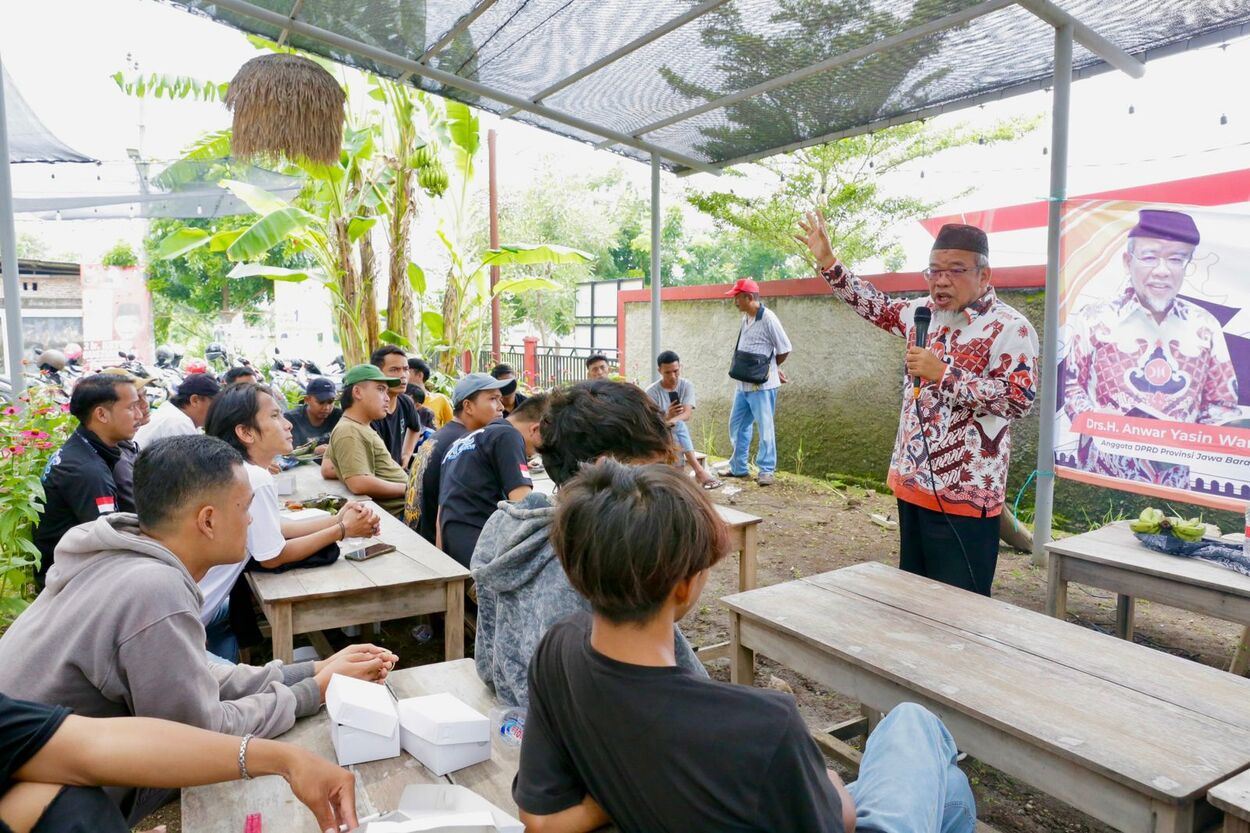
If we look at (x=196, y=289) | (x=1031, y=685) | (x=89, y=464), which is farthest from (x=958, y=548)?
(x=196, y=289)

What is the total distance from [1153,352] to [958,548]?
87.5 inches

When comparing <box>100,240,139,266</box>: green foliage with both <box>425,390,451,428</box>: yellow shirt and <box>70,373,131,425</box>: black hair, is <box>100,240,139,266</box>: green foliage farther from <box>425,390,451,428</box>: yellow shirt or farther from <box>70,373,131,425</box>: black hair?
<box>70,373,131,425</box>: black hair

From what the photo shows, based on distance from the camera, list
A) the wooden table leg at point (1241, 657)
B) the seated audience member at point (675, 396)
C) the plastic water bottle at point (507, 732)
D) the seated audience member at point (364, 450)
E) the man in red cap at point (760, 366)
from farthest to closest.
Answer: the man in red cap at point (760, 366) < the seated audience member at point (675, 396) < the seated audience member at point (364, 450) < the wooden table leg at point (1241, 657) < the plastic water bottle at point (507, 732)

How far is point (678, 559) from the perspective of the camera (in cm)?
120

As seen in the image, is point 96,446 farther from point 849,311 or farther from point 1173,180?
point 849,311

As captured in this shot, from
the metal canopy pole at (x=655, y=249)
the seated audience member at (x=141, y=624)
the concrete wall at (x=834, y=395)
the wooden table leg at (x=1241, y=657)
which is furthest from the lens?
the concrete wall at (x=834, y=395)

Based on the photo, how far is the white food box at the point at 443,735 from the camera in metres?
1.61

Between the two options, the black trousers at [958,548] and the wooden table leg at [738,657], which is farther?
the black trousers at [958,548]

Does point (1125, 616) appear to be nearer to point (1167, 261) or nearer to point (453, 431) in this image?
point (1167, 261)

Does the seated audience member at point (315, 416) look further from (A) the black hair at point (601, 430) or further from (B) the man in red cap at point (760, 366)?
(A) the black hair at point (601, 430)

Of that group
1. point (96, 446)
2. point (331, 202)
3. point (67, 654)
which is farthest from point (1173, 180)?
point (331, 202)

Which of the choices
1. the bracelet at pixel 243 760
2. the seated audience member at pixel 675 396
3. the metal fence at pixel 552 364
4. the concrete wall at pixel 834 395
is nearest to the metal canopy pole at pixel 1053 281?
the concrete wall at pixel 834 395

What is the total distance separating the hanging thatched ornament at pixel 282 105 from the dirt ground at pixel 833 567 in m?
3.41

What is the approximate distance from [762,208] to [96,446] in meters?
11.7
